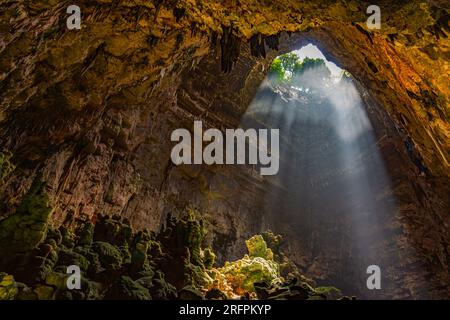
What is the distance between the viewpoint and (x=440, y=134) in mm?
6848

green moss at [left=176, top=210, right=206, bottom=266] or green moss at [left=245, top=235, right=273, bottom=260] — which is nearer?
green moss at [left=176, top=210, right=206, bottom=266]

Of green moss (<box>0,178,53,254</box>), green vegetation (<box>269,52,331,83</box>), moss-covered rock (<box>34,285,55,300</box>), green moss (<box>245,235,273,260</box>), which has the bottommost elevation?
moss-covered rock (<box>34,285,55,300</box>)

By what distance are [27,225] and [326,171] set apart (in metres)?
20.9

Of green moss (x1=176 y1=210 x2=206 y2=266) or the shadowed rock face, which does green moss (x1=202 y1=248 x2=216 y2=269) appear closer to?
green moss (x1=176 y1=210 x2=206 y2=266)

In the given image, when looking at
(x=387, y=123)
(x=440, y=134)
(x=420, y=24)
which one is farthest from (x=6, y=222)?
(x=387, y=123)

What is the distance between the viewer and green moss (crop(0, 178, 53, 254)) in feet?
20.6

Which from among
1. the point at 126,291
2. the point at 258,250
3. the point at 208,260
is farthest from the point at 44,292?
the point at 258,250

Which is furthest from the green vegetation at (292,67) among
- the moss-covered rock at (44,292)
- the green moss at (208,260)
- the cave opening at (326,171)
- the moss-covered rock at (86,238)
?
the moss-covered rock at (44,292)

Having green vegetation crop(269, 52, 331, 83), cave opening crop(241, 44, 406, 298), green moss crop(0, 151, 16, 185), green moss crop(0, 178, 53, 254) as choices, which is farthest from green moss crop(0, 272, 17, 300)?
green vegetation crop(269, 52, 331, 83)

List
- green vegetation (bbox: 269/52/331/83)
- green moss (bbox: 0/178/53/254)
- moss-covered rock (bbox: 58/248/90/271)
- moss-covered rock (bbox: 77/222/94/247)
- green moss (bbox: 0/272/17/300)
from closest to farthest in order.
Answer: green moss (bbox: 0/272/17/300)
green moss (bbox: 0/178/53/254)
moss-covered rock (bbox: 58/248/90/271)
moss-covered rock (bbox: 77/222/94/247)
green vegetation (bbox: 269/52/331/83)

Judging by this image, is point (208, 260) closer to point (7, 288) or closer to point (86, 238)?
point (86, 238)

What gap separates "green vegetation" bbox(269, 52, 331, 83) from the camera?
84.4 feet

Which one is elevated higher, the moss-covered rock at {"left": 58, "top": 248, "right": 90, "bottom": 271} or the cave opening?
the cave opening

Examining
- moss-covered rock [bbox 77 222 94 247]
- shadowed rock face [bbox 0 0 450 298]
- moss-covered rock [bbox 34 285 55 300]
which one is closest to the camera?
moss-covered rock [bbox 34 285 55 300]
